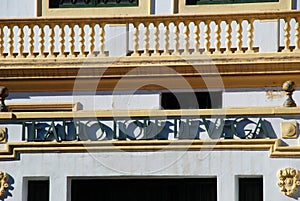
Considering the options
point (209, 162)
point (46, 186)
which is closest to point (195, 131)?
point (209, 162)

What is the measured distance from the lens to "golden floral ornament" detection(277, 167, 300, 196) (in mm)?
26625

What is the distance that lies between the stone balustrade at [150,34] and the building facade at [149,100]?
3 cm

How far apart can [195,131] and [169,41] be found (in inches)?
152

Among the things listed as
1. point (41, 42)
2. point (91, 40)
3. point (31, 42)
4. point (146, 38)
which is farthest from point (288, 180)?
point (31, 42)

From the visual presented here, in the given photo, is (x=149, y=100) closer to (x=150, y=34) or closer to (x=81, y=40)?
(x=150, y=34)

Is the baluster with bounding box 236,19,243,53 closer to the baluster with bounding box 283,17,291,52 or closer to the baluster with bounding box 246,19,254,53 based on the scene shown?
the baluster with bounding box 246,19,254,53

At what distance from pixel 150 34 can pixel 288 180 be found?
556 cm

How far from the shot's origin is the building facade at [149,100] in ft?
88.9

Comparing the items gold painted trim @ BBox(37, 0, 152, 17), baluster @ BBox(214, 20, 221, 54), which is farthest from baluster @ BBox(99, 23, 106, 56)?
baluster @ BBox(214, 20, 221, 54)

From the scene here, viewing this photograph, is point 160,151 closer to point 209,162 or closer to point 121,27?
point 209,162

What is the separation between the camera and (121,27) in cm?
3144

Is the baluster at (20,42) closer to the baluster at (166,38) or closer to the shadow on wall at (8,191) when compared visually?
the baluster at (166,38)

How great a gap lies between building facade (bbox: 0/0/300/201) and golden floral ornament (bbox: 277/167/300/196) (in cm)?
2

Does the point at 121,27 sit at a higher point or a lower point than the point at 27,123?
higher
